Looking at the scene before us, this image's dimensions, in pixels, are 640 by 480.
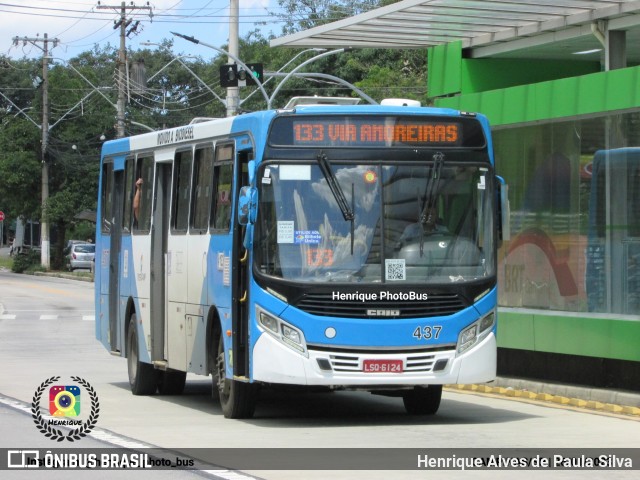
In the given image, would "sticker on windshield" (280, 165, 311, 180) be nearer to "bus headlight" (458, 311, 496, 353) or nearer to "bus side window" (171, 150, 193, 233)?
"bus headlight" (458, 311, 496, 353)

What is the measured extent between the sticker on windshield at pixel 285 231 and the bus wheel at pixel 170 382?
4835 mm

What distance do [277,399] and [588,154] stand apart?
4822 mm

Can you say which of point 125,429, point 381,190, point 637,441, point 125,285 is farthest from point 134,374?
point 637,441

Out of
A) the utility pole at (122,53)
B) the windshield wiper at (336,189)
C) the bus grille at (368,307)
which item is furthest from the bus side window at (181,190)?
the utility pole at (122,53)

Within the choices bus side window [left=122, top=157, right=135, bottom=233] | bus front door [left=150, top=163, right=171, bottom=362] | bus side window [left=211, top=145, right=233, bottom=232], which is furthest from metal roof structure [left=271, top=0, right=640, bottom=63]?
bus side window [left=211, top=145, right=233, bottom=232]

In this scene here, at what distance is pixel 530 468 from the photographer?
33.8 ft

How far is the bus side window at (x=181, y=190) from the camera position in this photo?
15.8m

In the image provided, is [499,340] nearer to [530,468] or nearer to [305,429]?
[305,429]

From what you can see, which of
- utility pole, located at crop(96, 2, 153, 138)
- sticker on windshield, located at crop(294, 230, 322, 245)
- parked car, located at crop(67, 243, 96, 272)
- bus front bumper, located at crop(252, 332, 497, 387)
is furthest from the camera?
parked car, located at crop(67, 243, 96, 272)

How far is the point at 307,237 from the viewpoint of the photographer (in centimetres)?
1323

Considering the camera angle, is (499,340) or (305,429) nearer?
(305,429)

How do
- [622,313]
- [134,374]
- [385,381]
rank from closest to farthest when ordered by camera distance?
[385,381], [622,313], [134,374]

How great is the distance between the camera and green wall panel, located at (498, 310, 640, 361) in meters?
15.9

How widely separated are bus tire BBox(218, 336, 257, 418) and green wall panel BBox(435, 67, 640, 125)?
5.49 meters
